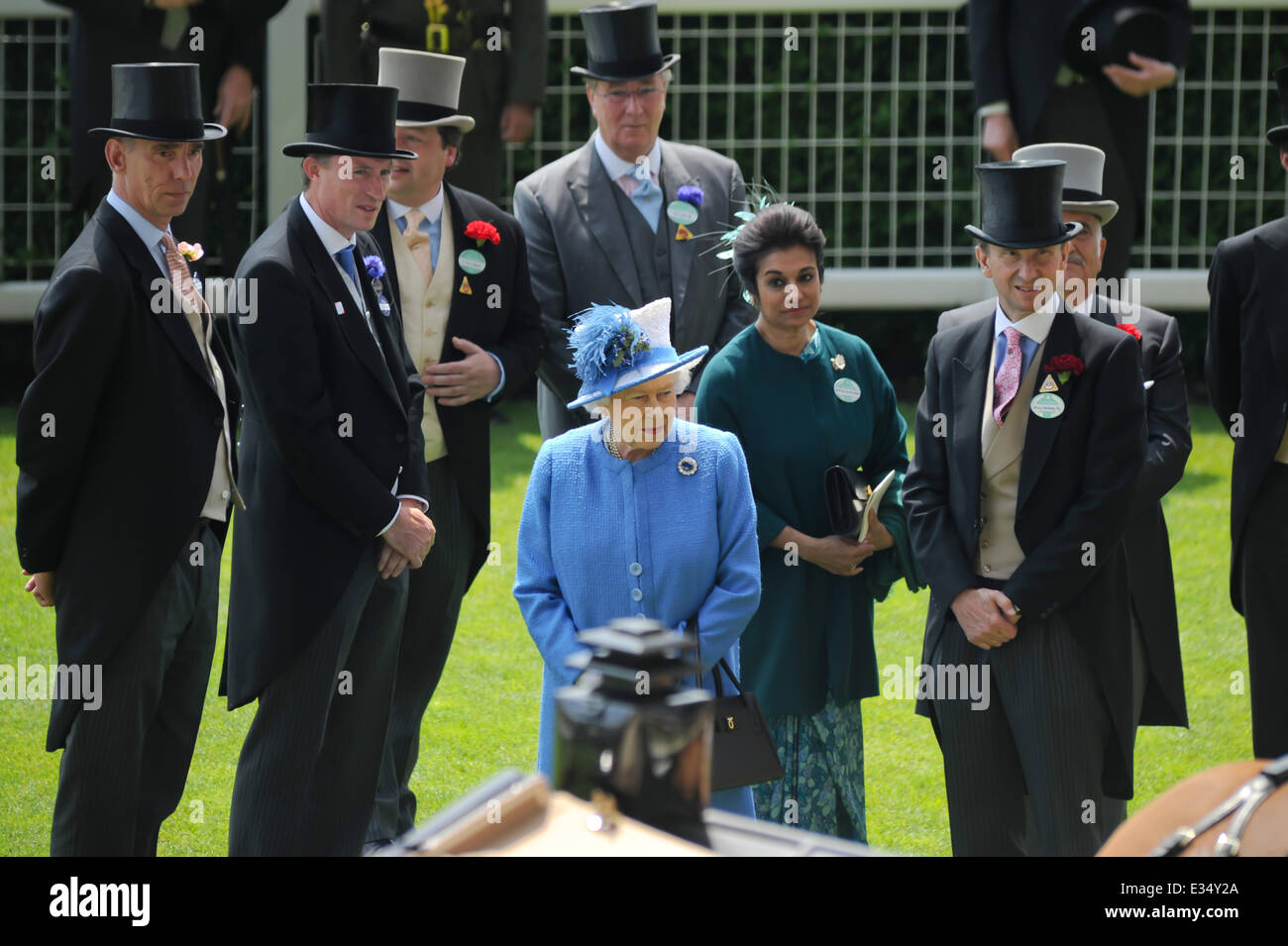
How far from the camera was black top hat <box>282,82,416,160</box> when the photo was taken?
430cm

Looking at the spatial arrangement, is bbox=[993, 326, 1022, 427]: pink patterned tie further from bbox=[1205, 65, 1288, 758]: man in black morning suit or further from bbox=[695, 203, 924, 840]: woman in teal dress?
bbox=[1205, 65, 1288, 758]: man in black morning suit

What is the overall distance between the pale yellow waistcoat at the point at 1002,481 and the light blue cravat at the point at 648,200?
5.47 ft

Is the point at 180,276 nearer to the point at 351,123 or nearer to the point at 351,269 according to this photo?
the point at 351,269

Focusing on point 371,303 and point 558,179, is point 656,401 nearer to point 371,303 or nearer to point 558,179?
point 371,303

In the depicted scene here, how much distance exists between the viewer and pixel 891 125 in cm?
1028

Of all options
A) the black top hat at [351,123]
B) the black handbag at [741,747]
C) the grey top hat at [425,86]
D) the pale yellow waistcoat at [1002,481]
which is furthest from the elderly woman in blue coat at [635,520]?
the grey top hat at [425,86]

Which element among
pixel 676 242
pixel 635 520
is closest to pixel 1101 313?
pixel 676 242

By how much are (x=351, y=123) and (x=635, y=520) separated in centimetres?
125

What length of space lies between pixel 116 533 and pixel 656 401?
1.27 meters

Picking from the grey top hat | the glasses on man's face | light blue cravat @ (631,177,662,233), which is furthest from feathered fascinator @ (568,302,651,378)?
the glasses on man's face

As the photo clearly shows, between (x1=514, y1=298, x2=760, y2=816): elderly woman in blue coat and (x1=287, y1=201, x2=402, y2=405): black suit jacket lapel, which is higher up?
(x1=287, y1=201, x2=402, y2=405): black suit jacket lapel

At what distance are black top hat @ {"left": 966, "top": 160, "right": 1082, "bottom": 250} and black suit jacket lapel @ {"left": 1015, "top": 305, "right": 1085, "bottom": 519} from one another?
231 millimetres

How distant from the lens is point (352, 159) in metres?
4.29

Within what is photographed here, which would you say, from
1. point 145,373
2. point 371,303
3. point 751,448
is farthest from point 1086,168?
point 145,373
